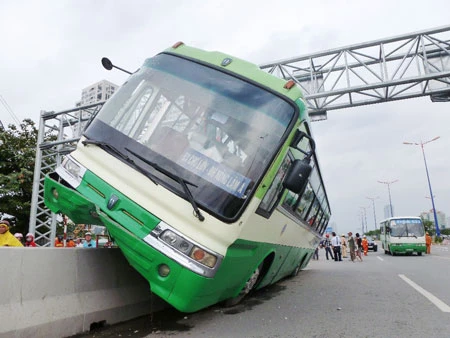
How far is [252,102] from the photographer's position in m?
4.69

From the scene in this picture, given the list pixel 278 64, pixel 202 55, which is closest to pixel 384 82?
Result: pixel 278 64

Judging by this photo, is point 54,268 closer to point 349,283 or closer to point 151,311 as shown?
point 151,311

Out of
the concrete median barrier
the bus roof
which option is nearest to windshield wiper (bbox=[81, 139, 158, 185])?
the concrete median barrier

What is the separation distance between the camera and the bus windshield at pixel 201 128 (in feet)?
13.7

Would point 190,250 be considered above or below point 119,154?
below

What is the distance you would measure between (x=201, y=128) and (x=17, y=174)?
1793 cm

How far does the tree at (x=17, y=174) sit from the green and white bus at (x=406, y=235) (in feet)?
71.1

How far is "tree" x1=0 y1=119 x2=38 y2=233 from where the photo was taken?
18.8m

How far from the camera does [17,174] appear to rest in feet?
62.6

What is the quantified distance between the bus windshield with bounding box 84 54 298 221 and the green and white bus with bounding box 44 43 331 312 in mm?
13

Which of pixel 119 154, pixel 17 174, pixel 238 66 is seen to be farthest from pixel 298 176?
pixel 17 174

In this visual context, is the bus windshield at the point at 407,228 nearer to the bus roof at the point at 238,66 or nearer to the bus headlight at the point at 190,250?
the bus roof at the point at 238,66

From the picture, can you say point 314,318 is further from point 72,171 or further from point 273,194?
point 72,171

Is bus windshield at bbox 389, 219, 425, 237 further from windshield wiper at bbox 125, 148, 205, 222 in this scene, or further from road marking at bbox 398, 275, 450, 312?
windshield wiper at bbox 125, 148, 205, 222
